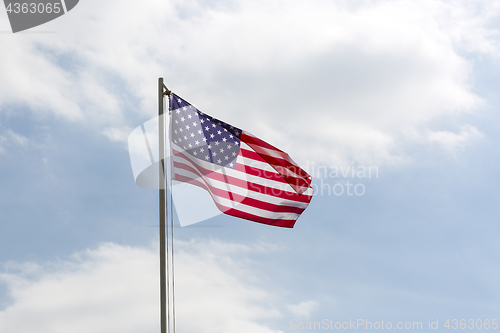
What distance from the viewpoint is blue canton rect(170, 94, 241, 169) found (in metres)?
12.3

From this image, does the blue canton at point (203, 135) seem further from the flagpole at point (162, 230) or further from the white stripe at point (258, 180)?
the flagpole at point (162, 230)

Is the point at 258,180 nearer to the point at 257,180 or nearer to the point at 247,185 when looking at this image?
the point at 257,180

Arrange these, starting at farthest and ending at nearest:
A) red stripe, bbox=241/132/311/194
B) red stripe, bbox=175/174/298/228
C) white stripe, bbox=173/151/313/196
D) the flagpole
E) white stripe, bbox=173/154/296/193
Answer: red stripe, bbox=241/132/311/194
white stripe, bbox=173/154/296/193
white stripe, bbox=173/151/313/196
red stripe, bbox=175/174/298/228
the flagpole

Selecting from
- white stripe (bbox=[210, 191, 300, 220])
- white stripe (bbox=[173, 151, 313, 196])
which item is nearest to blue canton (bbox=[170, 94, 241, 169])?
white stripe (bbox=[173, 151, 313, 196])

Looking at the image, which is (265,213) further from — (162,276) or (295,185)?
(162,276)

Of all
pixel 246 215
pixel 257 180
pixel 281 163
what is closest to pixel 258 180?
pixel 257 180

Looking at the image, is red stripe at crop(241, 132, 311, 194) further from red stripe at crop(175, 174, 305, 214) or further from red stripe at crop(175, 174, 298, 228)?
red stripe at crop(175, 174, 298, 228)

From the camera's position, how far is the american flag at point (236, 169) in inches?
486

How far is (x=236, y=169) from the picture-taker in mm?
13070

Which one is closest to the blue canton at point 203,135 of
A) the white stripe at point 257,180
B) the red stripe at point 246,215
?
the white stripe at point 257,180

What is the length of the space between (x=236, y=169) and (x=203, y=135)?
4.72ft

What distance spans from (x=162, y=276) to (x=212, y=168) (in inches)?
133

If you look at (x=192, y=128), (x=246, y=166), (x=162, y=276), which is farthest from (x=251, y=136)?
(x=162, y=276)

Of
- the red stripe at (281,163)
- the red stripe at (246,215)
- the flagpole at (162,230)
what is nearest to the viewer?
the flagpole at (162,230)
